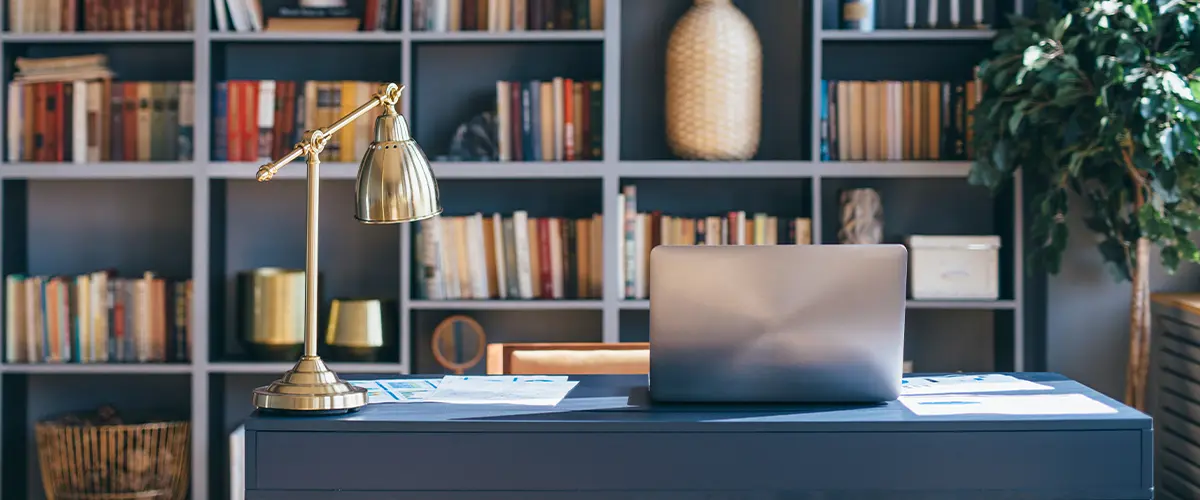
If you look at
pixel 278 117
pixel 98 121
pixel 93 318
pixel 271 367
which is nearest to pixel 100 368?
pixel 93 318

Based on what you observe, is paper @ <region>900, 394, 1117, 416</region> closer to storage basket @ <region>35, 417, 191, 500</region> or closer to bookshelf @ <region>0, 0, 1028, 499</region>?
bookshelf @ <region>0, 0, 1028, 499</region>

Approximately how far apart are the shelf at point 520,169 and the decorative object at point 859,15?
0.84m

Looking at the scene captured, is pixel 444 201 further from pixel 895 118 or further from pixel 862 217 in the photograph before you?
pixel 895 118

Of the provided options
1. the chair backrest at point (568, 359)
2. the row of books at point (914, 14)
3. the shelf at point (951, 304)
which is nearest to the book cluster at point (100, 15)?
the shelf at point (951, 304)

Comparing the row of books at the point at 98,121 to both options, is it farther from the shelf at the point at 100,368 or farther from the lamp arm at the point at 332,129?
the lamp arm at the point at 332,129

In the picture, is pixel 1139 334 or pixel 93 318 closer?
pixel 1139 334

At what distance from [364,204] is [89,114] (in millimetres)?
2088

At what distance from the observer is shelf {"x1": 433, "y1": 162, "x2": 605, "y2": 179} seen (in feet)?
10.6

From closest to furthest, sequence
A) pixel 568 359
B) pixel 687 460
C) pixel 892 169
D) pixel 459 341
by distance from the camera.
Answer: pixel 687 460 < pixel 568 359 < pixel 892 169 < pixel 459 341

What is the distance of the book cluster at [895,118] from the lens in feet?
10.7

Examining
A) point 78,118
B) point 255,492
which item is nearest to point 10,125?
point 78,118

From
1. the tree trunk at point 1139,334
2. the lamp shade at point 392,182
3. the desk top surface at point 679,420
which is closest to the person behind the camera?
the desk top surface at point 679,420

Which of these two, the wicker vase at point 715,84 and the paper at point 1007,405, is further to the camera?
the wicker vase at point 715,84

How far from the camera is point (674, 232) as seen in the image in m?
3.30
